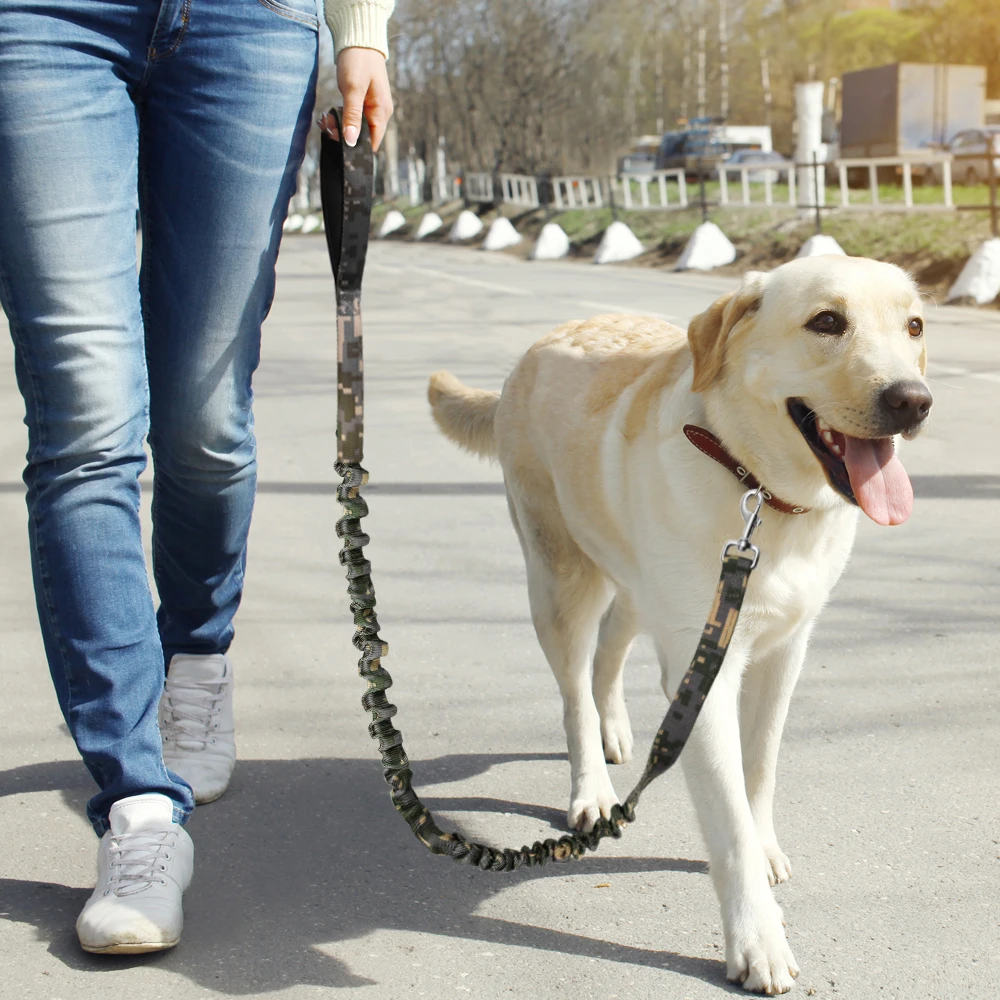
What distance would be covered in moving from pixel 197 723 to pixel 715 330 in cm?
149

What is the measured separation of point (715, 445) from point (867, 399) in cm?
30

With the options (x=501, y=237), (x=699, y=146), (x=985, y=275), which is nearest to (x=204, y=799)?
(x=985, y=275)

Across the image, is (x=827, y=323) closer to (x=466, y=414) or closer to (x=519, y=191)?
(x=466, y=414)

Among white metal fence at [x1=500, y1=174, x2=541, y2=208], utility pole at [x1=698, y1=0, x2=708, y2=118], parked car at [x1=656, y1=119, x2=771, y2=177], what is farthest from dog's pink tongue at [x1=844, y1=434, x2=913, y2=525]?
utility pole at [x1=698, y1=0, x2=708, y2=118]

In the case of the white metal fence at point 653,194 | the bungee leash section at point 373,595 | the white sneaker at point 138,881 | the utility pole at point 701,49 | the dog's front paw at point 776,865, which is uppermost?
the utility pole at point 701,49

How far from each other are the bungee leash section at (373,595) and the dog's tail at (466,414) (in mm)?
884

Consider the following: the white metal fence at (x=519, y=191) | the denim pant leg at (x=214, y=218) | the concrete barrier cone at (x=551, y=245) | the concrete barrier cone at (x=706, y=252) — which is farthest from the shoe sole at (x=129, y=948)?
the white metal fence at (x=519, y=191)

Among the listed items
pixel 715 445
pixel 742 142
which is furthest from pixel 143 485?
pixel 742 142

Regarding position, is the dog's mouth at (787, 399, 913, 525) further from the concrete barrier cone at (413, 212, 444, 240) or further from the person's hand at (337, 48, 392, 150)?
the concrete barrier cone at (413, 212, 444, 240)

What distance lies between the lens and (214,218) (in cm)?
254

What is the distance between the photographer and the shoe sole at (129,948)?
2.22 meters

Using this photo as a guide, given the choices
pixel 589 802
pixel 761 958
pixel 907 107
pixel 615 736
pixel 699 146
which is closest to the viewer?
pixel 761 958

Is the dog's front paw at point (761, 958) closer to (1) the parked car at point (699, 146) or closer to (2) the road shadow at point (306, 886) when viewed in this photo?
(2) the road shadow at point (306, 886)

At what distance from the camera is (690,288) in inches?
631
